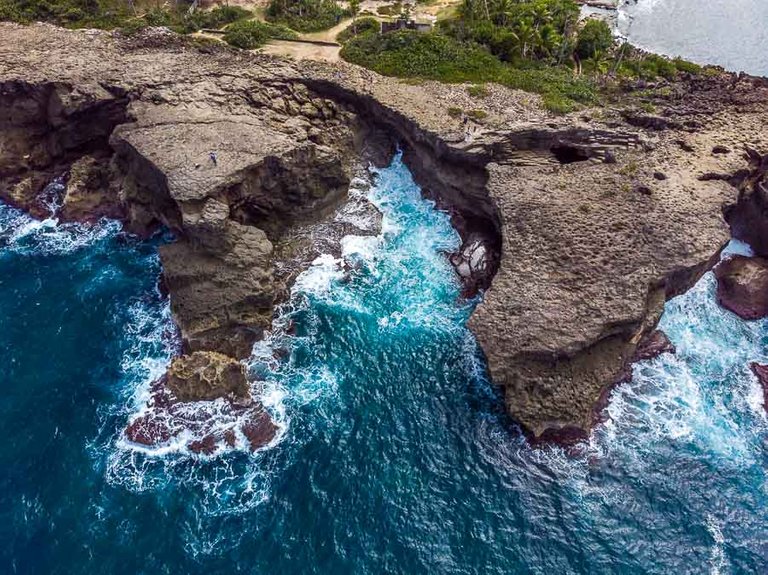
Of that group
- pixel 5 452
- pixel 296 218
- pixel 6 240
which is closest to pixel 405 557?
pixel 5 452

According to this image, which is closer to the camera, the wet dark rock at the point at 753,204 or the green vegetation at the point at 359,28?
the wet dark rock at the point at 753,204

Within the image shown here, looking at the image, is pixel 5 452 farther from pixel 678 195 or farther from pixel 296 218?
pixel 678 195

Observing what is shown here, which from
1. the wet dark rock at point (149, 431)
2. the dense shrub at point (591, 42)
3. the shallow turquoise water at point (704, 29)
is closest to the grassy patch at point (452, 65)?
the dense shrub at point (591, 42)

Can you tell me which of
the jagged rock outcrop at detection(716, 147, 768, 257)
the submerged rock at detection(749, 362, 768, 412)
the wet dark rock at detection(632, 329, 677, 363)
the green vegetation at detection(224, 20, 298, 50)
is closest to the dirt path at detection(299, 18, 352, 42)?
Answer: the green vegetation at detection(224, 20, 298, 50)

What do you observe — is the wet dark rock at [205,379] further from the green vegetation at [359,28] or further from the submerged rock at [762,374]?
the green vegetation at [359,28]

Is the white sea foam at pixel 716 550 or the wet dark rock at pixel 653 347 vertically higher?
the wet dark rock at pixel 653 347

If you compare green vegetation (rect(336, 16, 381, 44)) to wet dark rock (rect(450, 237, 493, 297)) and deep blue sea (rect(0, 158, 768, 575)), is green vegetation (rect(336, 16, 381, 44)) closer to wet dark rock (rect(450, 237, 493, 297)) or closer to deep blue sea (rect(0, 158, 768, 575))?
wet dark rock (rect(450, 237, 493, 297))

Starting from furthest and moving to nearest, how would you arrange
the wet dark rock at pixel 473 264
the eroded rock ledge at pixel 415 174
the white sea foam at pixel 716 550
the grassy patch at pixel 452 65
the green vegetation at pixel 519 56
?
the green vegetation at pixel 519 56 → the grassy patch at pixel 452 65 → the wet dark rock at pixel 473 264 → the eroded rock ledge at pixel 415 174 → the white sea foam at pixel 716 550

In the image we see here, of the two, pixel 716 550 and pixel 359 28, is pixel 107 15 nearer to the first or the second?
pixel 359 28
